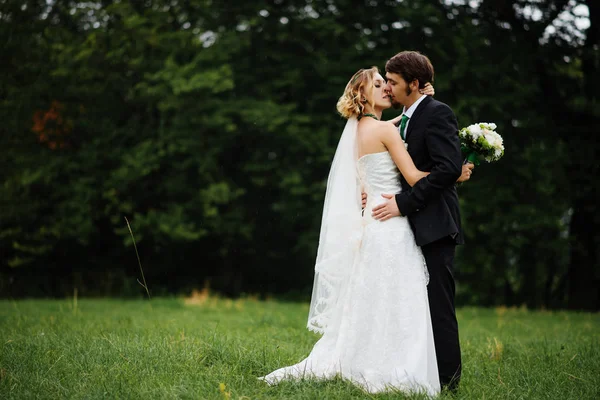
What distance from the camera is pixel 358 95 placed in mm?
4312

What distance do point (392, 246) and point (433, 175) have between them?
552 mm

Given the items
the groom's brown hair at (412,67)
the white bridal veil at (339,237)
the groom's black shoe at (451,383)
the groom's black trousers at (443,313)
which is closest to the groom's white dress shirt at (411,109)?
the groom's brown hair at (412,67)

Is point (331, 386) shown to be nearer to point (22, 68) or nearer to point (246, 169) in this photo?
point (246, 169)

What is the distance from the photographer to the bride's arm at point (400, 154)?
13.5 ft

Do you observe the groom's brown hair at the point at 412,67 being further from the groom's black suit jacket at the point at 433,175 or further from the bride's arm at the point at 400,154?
the bride's arm at the point at 400,154

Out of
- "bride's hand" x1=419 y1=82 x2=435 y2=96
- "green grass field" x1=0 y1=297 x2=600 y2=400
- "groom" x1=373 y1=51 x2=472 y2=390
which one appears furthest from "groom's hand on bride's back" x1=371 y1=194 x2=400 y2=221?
"green grass field" x1=0 y1=297 x2=600 y2=400

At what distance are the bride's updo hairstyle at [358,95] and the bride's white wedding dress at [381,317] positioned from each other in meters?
0.35

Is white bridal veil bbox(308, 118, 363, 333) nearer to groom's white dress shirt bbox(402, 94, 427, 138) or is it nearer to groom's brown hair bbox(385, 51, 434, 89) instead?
groom's white dress shirt bbox(402, 94, 427, 138)

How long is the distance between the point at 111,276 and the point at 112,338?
11748mm

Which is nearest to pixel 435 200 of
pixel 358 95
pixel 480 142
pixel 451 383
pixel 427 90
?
pixel 480 142

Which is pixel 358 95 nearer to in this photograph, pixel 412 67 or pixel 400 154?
pixel 412 67

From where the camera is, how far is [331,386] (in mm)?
3996

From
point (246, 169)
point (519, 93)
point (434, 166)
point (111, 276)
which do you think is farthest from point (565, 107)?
point (111, 276)

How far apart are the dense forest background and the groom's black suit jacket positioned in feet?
30.5
